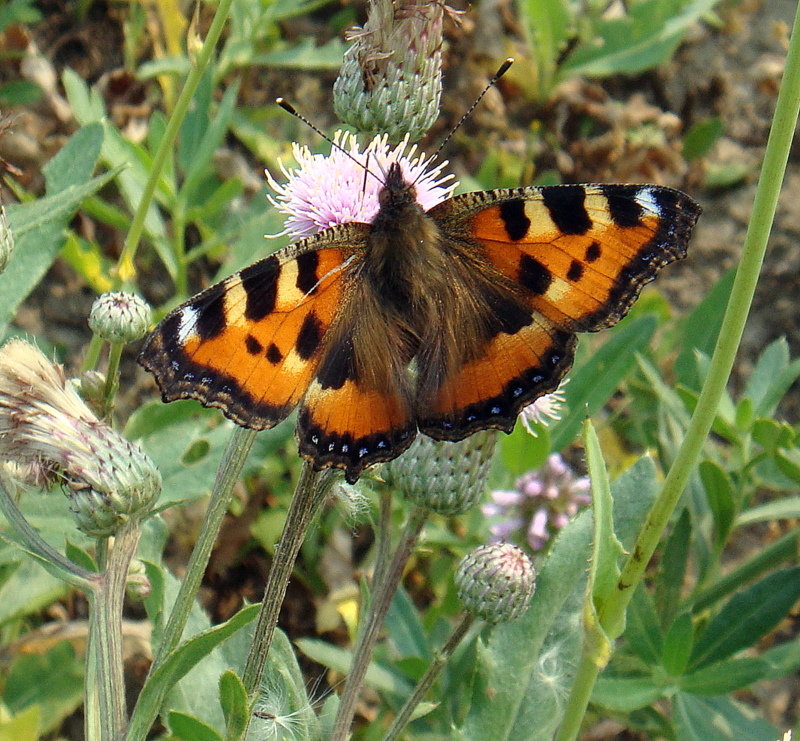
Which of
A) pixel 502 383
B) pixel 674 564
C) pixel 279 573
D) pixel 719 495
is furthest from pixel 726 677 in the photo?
pixel 279 573

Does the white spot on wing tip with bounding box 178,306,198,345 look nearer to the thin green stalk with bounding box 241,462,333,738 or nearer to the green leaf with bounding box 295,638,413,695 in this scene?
the thin green stalk with bounding box 241,462,333,738

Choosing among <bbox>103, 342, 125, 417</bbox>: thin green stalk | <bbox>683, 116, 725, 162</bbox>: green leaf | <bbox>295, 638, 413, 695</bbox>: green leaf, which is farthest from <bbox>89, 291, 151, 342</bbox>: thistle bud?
<bbox>683, 116, 725, 162</bbox>: green leaf

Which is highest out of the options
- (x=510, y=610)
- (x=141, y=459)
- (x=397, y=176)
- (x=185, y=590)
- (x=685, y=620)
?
(x=397, y=176)

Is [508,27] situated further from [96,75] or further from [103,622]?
[103,622]

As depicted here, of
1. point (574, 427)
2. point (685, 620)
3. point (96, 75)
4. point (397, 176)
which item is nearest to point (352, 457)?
point (397, 176)

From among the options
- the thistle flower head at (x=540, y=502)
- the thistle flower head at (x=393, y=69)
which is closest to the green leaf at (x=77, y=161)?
the thistle flower head at (x=393, y=69)

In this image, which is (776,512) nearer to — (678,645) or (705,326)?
(678,645)
